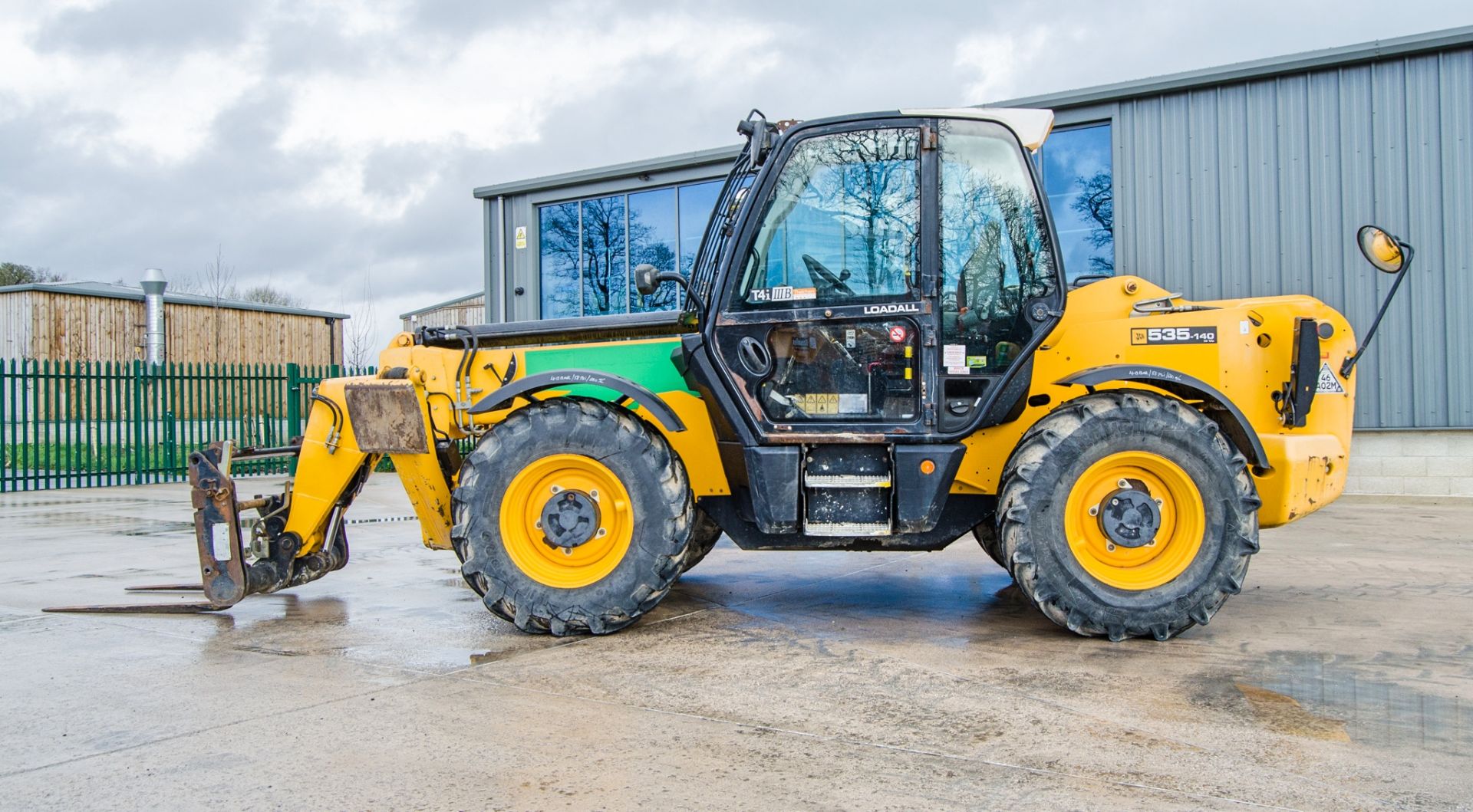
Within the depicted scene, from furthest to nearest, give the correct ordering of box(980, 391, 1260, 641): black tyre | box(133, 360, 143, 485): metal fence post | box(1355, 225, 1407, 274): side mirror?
box(133, 360, 143, 485): metal fence post → box(1355, 225, 1407, 274): side mirror → box(980, 391, 1260, 641): black tyre

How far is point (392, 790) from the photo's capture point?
3.38 meters

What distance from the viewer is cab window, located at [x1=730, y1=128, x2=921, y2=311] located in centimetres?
555

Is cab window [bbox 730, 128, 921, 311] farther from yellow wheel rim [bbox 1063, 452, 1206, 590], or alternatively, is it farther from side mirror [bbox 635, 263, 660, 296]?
yellow wheel rim [bbox 1063, 452, 1206, 590]

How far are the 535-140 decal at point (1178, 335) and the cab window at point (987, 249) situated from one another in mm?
544

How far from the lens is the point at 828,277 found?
5570mm

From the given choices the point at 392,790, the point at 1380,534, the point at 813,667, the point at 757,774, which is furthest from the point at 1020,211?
the point at 1380,534

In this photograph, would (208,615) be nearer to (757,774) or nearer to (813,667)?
(813,667)

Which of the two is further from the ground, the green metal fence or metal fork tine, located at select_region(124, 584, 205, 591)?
the green metal fence

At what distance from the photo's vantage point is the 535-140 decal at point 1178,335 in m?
5.61

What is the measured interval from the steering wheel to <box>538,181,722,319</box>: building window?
11.0m

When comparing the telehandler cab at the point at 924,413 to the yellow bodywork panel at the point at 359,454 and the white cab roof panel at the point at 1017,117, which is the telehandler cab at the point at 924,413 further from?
the yellow bodywork panel at the point at 359,454

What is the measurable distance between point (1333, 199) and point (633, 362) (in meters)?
10.0

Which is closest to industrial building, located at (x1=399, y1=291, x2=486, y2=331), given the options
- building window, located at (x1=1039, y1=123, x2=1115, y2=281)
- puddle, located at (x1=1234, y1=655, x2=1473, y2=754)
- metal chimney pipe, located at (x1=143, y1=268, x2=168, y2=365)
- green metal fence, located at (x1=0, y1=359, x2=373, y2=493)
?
metal chimney pipe, located at (x1=143, y1=268, x2=168, y2=365)

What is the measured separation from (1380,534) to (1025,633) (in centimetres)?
572
